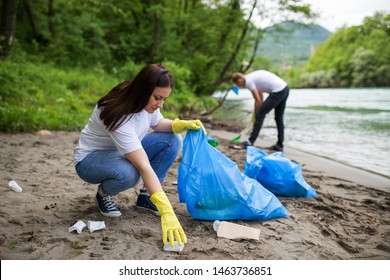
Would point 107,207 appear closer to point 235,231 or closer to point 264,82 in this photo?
point 235,231

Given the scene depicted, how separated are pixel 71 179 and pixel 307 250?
6.69 ft

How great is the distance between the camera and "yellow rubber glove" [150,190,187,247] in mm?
1819

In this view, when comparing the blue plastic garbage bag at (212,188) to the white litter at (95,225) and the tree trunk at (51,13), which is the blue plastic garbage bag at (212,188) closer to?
the white litter at (95,225)

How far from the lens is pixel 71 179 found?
298 cm

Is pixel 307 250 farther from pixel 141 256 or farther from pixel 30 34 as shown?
pixel 30 34

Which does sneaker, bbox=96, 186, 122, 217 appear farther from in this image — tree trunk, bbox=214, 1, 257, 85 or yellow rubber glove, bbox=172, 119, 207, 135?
tree trunk, bbox=214, 1, 257, 85

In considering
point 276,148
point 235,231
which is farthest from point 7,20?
point 235,231

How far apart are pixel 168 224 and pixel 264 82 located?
12.0ft

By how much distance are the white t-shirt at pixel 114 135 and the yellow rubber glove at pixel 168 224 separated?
1.04ft

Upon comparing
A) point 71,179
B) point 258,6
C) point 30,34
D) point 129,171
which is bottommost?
point 71,179

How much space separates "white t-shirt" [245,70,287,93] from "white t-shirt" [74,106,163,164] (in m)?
3.10

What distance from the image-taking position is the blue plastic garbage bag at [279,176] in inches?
112

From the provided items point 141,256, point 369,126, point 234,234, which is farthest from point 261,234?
point 369,126
